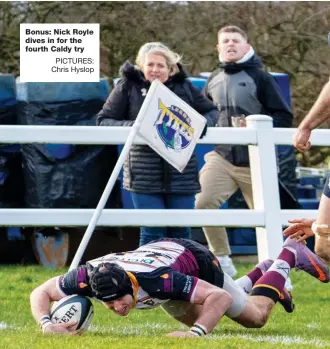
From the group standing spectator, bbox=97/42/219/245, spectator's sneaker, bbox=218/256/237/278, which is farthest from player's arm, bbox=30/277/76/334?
spectator's sneaker, bbox=218/256/237/278

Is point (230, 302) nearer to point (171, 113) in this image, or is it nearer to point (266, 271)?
point (266, 271)

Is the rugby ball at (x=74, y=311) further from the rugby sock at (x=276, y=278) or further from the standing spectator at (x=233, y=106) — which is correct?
the standing spectator at (x=233, y=106)

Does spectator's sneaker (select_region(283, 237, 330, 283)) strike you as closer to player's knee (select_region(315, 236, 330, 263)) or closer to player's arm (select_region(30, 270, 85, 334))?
player's knee (select_region(315, 236, 330, 263))

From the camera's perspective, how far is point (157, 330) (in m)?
7.43

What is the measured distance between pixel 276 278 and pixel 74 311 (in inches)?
60.4

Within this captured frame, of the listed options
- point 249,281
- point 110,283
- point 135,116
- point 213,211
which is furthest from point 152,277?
point 135,116

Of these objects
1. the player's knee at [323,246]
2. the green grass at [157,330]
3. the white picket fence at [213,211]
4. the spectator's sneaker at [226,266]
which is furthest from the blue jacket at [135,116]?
the player's knee at [323,246]

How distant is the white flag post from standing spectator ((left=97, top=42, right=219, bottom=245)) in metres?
0.45

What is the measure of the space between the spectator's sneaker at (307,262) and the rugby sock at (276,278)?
0.11ft

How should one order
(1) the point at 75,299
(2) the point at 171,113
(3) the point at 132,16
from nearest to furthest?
(1) the point at 75,299 → (2) the point at 171,113 → (3) the point at 132,16

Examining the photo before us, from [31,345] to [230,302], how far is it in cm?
113

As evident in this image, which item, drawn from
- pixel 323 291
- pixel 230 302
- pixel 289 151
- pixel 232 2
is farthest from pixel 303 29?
pixel 230 302

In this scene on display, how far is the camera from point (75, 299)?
22.4ft

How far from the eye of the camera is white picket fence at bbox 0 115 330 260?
29.9 ft
